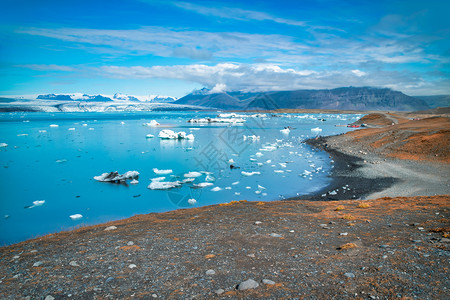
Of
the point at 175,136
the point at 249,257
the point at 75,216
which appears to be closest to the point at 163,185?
the point at 75,216

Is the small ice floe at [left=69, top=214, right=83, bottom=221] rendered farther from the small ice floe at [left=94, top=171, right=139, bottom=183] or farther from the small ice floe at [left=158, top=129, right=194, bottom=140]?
the small ice floe at [left=158, top=129, right=194, bottom=140]

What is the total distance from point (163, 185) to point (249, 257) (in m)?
13.0

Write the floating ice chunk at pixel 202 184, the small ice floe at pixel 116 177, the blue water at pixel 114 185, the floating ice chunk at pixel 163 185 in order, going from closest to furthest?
the blue water at pixel 114 185
the floating ice chunk at pixel 163 185
the floating ice chunk at pixel 202 184
the small ice floe at pixel 116 177

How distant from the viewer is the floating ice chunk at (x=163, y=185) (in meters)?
17.4

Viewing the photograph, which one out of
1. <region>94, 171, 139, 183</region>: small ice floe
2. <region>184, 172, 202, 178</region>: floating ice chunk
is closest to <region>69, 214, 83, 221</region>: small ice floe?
<region>94, 171, 139, 183</region>: small ice floe

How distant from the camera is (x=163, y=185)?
1773 centimetres

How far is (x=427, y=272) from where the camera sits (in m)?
4.64

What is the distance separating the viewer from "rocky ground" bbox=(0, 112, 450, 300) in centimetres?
438

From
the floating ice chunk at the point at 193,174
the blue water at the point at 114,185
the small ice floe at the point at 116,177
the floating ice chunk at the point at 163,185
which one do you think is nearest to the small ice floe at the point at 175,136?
the blue water at the point at 114,185

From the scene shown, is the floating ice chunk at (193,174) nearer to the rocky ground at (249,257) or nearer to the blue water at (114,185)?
the blue water at (114,185)

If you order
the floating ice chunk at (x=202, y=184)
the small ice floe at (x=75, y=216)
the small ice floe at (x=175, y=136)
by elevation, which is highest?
the small ice floe at (x=175, y=136)

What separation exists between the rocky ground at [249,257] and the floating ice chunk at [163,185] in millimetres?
7491

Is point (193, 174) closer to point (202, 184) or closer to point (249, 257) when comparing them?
point (202, 184)

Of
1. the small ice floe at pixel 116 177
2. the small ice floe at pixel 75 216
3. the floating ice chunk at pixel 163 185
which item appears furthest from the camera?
the small ice floe at pixel 116 177
